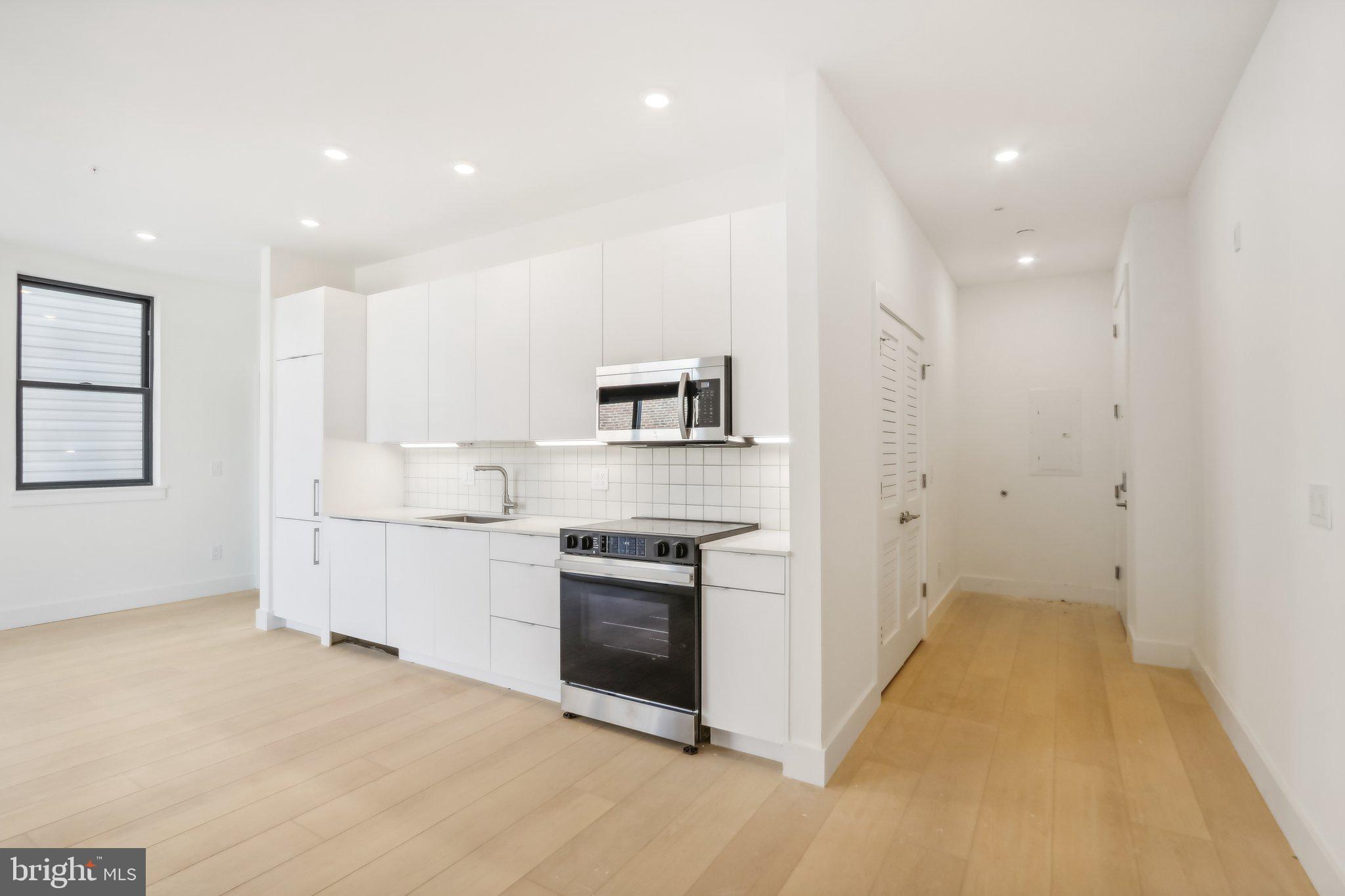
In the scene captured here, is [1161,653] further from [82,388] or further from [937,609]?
[82,388]

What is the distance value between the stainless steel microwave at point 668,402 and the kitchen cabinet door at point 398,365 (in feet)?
5.18

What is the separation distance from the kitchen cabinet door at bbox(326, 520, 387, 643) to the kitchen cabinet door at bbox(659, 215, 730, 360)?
2295 millimetres

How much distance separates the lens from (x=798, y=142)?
8.42 ft

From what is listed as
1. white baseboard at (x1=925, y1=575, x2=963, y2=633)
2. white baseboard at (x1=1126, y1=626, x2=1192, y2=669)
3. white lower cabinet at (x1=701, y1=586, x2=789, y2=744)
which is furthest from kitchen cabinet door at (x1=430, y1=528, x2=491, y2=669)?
white baseboard at (x1=1126, y1=626, x2=1192, y2=669)

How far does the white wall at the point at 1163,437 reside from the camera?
369cm

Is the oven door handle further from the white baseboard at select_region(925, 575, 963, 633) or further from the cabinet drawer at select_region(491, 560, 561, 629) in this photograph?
the white baseboard at select_region(925, 575, 963, 633)

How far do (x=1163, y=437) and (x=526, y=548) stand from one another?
3663 mm

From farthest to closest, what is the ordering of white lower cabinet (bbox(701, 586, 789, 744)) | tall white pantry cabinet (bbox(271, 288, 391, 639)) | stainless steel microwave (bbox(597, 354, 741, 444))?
tall white pantry cabinet (bbox(271, 288, 391, 639)), stainless steel microwave (bbox(597, 354, 741, 444)), white lower cabinet (bbox(701, 586, 789, 744))

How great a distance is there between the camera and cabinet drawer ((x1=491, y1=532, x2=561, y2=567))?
333cm

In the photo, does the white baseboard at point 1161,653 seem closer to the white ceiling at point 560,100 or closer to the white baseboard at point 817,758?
the white baseboard at point 817,758

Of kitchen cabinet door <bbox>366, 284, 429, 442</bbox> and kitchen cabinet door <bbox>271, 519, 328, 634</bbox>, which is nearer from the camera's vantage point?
kitchen cabinet door <bbox>366, 284, 429, 442</bbox>

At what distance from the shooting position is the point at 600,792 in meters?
2.43

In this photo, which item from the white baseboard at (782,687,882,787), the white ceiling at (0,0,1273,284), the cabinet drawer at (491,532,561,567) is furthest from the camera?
the cabinet drawer at (491,532,561,567)

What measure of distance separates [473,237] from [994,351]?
4.48 metres
